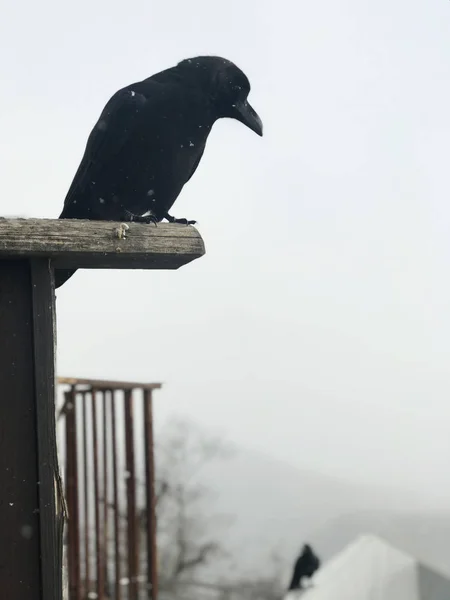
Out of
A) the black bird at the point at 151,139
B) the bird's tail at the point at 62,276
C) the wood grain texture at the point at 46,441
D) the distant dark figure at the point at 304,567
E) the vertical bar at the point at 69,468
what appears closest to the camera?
the wood grain texture at the point at 46,441

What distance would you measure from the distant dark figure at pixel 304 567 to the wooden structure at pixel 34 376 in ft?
27.0

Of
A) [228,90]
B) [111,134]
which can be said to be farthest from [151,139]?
[228,90]

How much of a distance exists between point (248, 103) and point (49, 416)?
1.72 m

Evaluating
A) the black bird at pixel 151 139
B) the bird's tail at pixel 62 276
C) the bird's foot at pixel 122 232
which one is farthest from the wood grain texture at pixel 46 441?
the black bird at pixel 151 139

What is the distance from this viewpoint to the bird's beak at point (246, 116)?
2666mm

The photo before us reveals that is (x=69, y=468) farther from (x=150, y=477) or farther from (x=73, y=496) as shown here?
(x=150, y=477)

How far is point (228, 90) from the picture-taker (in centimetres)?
266

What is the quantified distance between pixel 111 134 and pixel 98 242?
1367 millimetres

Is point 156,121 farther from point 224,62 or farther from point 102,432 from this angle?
point 102,432

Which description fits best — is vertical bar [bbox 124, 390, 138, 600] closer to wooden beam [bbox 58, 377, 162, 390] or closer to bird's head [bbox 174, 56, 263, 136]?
wooden beam [bbox 58, 377, 162, 390]

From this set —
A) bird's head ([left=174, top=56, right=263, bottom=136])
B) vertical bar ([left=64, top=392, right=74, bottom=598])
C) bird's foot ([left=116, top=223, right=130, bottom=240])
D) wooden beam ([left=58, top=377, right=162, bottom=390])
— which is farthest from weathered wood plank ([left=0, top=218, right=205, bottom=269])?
vertical bar ([left=64, top=392, right=74, bottom=598])

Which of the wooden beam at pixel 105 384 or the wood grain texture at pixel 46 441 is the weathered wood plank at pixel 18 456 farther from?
the wooden beam at pixel 105 384

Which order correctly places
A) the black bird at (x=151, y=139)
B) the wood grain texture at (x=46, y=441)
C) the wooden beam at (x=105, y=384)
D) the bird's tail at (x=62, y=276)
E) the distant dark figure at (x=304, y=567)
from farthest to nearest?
the distant dark figure at (x=304, y=567) < the wooden beam at (x=105, y=384) < the black bird at (x=151, y=139) < the bird's tail at (x=62, y=276) < the wood grain texture at (x=46, y=441)

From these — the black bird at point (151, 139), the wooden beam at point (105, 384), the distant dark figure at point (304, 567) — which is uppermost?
the black bird at point (151, 139)
